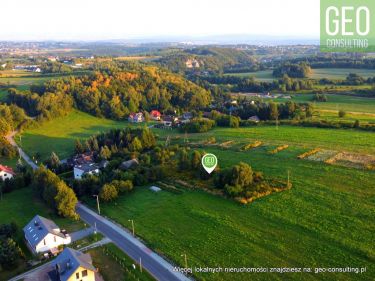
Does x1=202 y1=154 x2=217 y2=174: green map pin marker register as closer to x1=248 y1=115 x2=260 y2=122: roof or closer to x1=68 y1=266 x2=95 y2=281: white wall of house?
x1=68 y1=266 x2=95 y2=281: white wall of house

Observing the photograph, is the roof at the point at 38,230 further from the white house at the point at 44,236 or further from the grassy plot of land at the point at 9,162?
the grassy plot of land at the point at 9,162

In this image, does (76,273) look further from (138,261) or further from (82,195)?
(82,195)

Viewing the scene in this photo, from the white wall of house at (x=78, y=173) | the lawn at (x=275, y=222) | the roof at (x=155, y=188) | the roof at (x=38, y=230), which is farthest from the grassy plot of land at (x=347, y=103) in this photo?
the roof at (x=38, y=230)

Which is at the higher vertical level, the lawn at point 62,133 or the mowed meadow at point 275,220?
the lawn at point 62,133

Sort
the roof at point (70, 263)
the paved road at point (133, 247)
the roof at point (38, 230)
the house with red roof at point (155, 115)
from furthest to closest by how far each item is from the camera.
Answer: the house with red roof at point (155, 115) < the roof at point (38, 230) < the paved road at point (133, 247) < the roof at point (70, 263)

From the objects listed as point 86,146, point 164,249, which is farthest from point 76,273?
point 86,146

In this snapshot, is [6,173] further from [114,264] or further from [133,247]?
[114,264]

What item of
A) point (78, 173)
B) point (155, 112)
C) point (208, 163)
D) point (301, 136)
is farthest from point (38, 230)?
point (155, 112)
